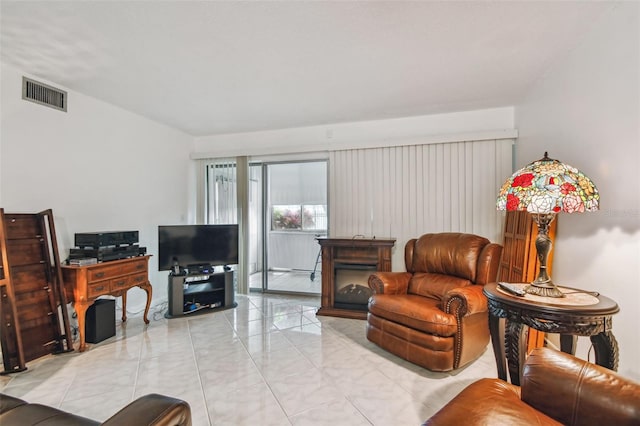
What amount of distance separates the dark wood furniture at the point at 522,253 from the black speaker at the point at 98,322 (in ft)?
12.1

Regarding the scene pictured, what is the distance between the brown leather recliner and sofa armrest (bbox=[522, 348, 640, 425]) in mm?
941

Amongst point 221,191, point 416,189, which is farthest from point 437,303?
point 221,191

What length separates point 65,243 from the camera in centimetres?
300

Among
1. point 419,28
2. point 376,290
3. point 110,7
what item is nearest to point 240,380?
point 376,290

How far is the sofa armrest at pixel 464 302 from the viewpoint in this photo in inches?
89.0

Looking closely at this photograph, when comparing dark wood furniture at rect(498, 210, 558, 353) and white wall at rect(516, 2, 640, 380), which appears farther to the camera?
dark wood furniture at rect(498, 210, 558, 353)

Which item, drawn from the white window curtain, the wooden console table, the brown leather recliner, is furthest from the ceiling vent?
the brown leather recliner

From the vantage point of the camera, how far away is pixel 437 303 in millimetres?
2627

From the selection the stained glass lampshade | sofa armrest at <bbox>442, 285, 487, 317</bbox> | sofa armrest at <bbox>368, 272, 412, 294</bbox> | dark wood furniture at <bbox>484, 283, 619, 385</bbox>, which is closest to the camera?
dark wood furniture at <bbox>484, 283, 619, 385</bbox>

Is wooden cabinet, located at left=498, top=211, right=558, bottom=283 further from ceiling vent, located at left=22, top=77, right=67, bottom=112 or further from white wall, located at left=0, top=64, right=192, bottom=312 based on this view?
ceiling vent, located at left=22, top=77, right=67, bottom=112

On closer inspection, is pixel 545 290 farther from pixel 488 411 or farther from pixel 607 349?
pixel 488 411

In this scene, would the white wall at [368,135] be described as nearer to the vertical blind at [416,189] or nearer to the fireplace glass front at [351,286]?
the vertical blind at [416,189]

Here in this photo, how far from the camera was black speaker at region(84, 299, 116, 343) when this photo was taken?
9.39ft

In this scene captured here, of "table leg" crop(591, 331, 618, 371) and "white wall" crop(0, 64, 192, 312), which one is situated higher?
"white wall" crop(0, 64, 192, 312)
